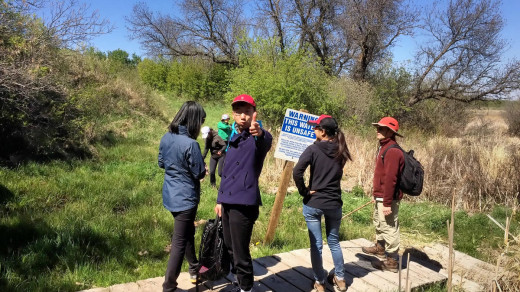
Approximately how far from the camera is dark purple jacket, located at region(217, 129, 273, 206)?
9.40ft

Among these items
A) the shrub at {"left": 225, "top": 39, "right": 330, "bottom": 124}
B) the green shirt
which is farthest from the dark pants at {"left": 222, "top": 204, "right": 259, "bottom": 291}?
the shrub at {"left": 225, "top": 39, "right": 330, "bottom": 124}

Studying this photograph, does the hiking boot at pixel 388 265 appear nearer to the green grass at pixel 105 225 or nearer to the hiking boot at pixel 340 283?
the hiking boot at pixel 340 283

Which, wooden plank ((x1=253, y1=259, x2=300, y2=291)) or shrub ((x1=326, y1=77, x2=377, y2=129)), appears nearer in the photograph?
wooden plank ((x1=253, y1=259, x2=300, y2=291))

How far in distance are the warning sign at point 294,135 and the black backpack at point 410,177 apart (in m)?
1.05

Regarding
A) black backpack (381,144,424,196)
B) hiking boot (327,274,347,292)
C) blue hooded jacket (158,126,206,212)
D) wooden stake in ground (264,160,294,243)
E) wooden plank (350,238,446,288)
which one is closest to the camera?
blue hooded jacket (158,126,206,212)

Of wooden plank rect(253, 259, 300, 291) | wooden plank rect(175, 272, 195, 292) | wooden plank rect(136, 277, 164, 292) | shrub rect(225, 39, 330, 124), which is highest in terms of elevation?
shrub rect(225, 39, 330, 124)

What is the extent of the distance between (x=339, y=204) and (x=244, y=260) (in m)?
1.09

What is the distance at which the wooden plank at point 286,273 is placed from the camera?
3682 millimetres

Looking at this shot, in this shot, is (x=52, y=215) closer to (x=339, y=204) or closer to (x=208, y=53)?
(x=339, y=204)

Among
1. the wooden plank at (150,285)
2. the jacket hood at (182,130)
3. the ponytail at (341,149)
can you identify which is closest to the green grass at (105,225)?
the wooden plank at (150,285)

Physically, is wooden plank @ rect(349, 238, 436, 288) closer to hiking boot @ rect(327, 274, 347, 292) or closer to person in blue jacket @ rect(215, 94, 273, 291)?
hiking boot @ rect(327, 274, 347, 292)

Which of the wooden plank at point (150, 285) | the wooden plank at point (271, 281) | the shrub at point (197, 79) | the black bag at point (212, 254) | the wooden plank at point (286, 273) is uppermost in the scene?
the shrub at point (197, 79)

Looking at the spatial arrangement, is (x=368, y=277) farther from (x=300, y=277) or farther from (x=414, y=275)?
(x=300, y=277)

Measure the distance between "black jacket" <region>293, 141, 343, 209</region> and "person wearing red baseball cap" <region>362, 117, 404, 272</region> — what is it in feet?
2.76
